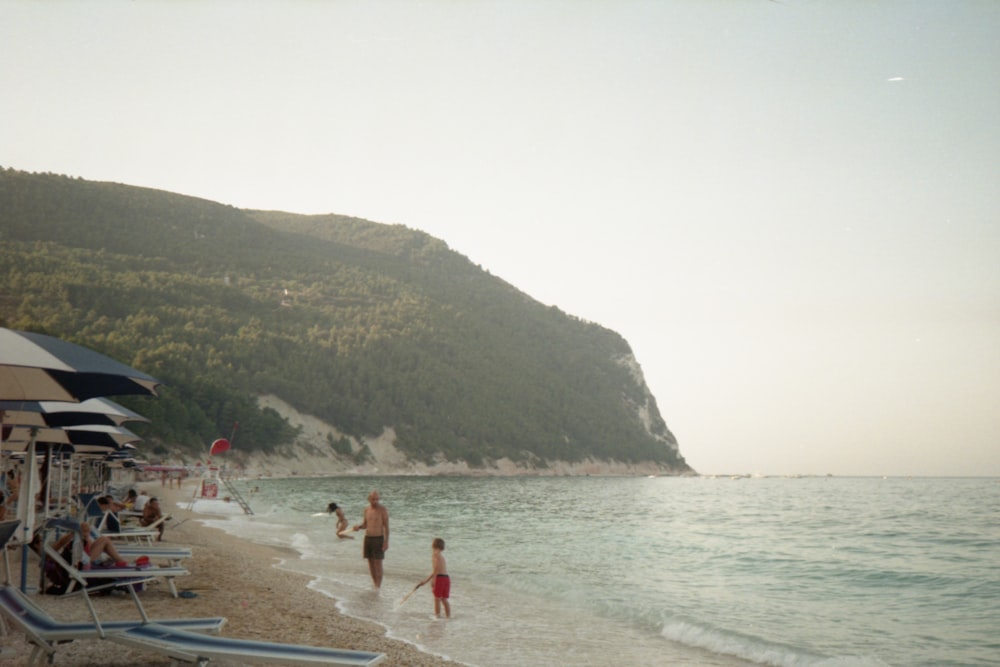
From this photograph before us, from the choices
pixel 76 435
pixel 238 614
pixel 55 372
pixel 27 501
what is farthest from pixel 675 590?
pixel 55 372

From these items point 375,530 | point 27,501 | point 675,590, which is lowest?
point 675,590

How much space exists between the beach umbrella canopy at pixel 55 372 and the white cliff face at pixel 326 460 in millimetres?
88879

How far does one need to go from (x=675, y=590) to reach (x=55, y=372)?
1322 centimetres

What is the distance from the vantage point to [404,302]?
146 m

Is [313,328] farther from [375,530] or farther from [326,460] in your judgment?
[375,530]

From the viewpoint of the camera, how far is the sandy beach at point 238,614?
6629 millimetres

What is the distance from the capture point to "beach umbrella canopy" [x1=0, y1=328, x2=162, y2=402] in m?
5.99

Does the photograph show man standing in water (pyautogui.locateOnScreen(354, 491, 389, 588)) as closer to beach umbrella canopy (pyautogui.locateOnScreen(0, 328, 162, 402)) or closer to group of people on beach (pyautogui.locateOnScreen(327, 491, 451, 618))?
group of people on beach (pyautogui.locateOnScreen(327, 491, 451, 618))

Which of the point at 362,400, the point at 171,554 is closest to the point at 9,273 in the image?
the point at 362,400

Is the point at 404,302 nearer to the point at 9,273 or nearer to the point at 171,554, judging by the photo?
the point at 9,273

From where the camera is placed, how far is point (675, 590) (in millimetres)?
16891

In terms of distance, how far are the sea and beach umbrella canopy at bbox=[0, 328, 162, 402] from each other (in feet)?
13.7

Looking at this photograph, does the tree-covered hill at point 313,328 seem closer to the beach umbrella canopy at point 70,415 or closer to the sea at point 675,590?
the sea at point 675,590

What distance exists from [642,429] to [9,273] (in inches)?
4288
